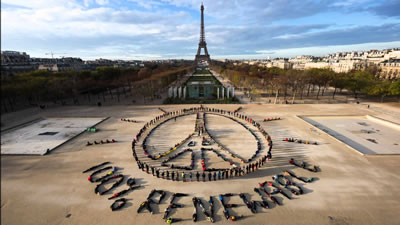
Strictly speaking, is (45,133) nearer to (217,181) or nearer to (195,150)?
(195,150)

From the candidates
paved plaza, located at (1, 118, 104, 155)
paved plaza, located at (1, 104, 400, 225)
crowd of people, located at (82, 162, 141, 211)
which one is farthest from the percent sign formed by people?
paved plaza, located at (1, 118, 104, 155)

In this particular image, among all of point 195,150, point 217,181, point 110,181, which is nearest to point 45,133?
point 110,181

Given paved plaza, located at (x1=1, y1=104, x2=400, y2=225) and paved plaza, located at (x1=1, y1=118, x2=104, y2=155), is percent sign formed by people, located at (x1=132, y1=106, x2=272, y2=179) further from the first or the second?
paved plaza, located at (x1=1, y1=118, x2=104, y2=155)

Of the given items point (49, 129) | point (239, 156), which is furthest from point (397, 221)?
point (49, 129)

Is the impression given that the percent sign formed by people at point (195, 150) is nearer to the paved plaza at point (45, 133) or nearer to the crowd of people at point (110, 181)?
the crowd of people at point (110, 181)

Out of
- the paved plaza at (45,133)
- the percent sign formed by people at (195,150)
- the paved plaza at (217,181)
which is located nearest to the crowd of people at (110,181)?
the paved plaza at (217,181)

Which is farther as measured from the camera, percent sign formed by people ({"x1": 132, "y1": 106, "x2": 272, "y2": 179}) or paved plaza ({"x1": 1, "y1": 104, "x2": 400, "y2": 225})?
percent sign formed by people ({"x1": 132, "y1": 106, "x2": 272, "y2": 179})
